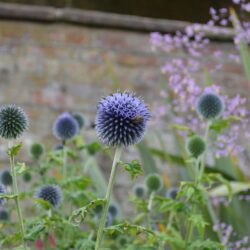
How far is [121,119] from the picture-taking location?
3.89ft

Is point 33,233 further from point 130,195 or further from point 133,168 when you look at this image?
point 130,195

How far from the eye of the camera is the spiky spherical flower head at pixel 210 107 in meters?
1.75

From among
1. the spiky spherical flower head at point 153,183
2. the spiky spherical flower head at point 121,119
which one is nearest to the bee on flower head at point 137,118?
the spiky spherical flower head at point 121,119

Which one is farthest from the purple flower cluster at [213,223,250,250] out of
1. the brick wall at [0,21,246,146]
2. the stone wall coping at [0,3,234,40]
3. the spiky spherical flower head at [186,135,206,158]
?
the stone wall coping at [0,3,234,40]

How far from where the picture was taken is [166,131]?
10.7 ft

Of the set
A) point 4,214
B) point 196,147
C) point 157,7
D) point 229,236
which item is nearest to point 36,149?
point 4,214

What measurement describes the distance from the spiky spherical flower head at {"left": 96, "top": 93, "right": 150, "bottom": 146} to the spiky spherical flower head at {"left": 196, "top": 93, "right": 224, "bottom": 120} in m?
0.56

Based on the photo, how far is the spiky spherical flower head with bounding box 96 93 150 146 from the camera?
1.18 meters

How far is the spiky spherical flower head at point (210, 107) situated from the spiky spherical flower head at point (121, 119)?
0.56 meters

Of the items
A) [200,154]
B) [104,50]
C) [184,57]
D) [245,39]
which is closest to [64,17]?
[104,50]

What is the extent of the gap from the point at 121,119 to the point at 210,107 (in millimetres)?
633

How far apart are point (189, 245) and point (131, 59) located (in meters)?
2.03

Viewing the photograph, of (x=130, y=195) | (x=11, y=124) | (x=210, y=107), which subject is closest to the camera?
(x=11, y=124)

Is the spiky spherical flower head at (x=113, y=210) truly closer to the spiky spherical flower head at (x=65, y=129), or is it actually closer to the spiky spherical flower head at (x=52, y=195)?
the spiky spherical flower head at (x=65, y=129)
